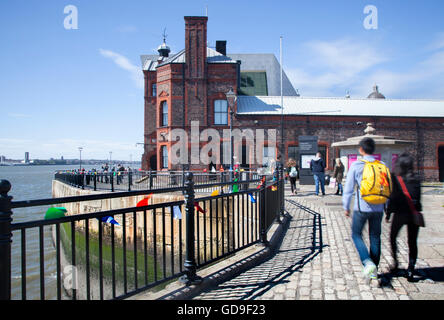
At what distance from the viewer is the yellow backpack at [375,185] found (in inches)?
142

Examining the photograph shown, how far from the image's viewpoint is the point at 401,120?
942 inches

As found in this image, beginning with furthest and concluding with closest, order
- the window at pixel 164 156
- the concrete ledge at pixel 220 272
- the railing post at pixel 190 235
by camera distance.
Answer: the window at pixel 164 156
the railing post at pixel 190 235
the concrete ledge at pixel 220 272

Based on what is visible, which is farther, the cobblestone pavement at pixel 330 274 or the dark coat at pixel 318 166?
the dark coat at pixel 318 166

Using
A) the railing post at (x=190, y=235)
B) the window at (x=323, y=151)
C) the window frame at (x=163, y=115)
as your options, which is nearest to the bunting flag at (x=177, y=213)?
the railing post at (x=190, y=235)

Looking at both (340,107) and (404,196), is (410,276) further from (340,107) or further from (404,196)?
(340,107)

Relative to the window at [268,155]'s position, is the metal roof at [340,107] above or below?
above

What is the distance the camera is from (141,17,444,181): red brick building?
23703mm

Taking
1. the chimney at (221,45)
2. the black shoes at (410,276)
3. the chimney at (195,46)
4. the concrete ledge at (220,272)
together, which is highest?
the chimney at (221,45)

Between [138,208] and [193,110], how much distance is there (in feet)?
71.3

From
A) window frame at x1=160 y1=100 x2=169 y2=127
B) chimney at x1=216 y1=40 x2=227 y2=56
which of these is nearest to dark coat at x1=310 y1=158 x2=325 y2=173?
window frame at x1=160 y1=100 x2=169 y2=127

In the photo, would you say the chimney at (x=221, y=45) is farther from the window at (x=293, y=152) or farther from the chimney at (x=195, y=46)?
the window at (x=293, y=152)

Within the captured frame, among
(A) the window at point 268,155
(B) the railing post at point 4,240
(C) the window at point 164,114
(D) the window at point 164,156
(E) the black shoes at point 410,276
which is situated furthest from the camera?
(C) the window at point 164,114

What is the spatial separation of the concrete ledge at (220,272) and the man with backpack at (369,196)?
164cm

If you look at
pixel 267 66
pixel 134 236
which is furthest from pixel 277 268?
pixel 267 66
